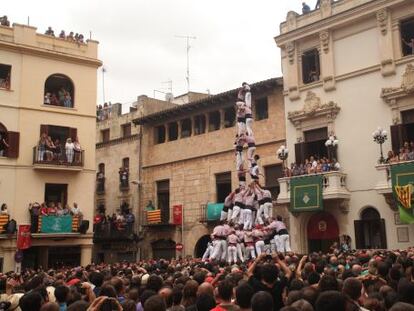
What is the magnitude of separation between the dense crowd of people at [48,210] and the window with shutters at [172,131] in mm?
9361

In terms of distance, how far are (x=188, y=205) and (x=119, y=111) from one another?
11.0 metres

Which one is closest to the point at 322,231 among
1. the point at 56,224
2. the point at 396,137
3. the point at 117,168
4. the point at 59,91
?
the point at 396,137

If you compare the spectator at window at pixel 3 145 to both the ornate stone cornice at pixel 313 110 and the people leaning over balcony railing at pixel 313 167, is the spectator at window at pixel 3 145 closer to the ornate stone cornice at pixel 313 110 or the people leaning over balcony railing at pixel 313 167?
the people leaning over balcony railing at pixel 313 167

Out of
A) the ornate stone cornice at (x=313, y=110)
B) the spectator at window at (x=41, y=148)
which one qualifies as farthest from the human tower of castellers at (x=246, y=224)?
the spectator at window at (x=41, y=148)

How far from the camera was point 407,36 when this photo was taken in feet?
79.4

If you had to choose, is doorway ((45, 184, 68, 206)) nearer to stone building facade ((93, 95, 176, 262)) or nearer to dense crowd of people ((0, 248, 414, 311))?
stone building facade ((93, 95, 176, 262))

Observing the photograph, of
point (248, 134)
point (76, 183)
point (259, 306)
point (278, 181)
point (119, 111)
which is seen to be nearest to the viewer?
point (259, 306)

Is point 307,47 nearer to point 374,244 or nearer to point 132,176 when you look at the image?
point 374,244

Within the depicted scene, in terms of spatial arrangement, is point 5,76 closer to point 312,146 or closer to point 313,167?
point 312,146

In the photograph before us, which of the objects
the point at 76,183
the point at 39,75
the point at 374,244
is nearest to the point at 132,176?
the point at 76,183

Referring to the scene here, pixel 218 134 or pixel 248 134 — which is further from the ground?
pixel 218 134

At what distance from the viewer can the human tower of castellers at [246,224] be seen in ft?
63.4

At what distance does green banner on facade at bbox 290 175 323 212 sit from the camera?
24.7 metres

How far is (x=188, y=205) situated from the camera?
3281 cm
